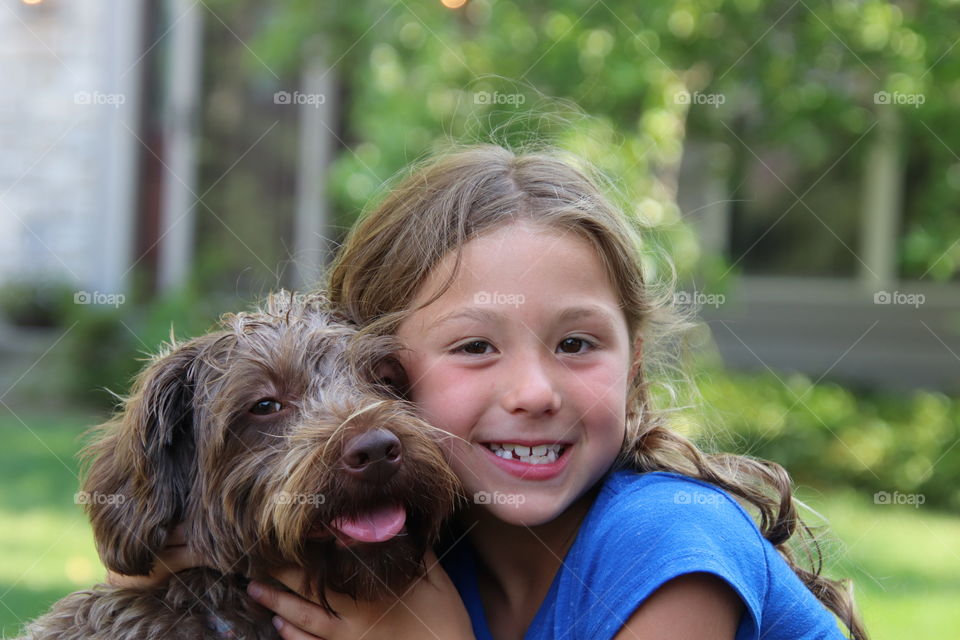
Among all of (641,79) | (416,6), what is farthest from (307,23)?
(641,79)

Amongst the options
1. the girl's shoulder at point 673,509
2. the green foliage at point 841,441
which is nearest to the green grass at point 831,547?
the green foliage at point 841,441

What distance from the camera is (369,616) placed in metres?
2.74

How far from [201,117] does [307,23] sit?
3.96 m

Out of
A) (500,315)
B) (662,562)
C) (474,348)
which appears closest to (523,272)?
(500,315)

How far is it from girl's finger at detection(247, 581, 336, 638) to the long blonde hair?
30.1 inches

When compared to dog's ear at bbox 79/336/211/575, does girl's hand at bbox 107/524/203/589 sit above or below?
below

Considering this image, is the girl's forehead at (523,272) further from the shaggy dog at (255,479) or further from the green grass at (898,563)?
the green grass at (898,563)

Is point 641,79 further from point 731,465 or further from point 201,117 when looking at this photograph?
point 201,117

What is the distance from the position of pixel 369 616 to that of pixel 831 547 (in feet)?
7.97

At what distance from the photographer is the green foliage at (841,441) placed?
893cm

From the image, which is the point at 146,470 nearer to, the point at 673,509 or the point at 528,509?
the point at 528,509

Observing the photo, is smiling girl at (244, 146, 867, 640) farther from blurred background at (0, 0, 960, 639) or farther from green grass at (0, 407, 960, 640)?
green grass at (0, 407, 960, 640)

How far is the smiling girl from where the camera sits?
7.70 ft

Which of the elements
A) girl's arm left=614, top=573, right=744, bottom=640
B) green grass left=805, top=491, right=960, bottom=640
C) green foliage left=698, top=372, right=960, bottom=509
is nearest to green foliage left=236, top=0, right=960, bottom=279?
green foliage left=698, top=372, right=960, bottom=509
